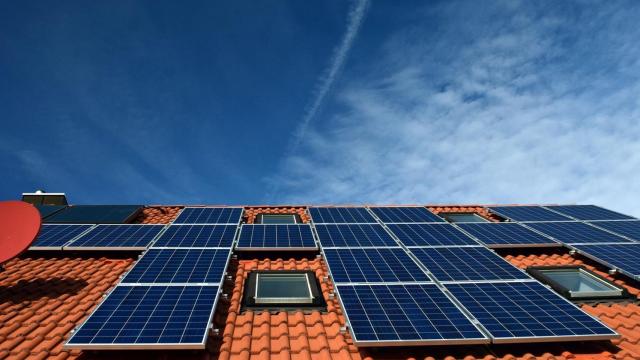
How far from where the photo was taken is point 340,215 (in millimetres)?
12125

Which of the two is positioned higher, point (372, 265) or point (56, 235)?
point (56, 235)

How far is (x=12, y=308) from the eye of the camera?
6699mm

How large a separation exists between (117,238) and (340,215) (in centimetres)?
707

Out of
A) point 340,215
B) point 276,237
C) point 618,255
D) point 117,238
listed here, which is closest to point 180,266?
point 276,237

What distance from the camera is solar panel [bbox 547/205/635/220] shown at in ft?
41.0

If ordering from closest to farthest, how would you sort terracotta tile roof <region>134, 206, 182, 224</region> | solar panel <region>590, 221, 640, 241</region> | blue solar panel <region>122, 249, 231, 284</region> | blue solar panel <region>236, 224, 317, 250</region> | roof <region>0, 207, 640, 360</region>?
roof <region>0, 207, 640, 360</region> → blue solar panel <region>122, 249, 231, 284</region> → blue solar panel <region>236, 224, 317, 250</region> → solar panel <region>590, 221, 640, 241</region> → terracotta tile roof <region>134, 206, 182, 224</region>

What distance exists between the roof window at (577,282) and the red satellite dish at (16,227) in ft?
39.9

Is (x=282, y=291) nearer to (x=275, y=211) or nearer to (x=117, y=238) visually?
(x=117, y=238)

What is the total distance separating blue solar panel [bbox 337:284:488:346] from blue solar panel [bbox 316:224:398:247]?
7.58 ft

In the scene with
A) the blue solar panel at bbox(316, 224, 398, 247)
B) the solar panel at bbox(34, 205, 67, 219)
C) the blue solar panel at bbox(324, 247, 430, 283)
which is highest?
the solar panel at bbox(34, 205, 67, 219)

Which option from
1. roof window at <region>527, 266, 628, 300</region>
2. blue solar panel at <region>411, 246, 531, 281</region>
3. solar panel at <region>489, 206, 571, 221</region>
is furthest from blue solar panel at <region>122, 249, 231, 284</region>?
solar panel at <region>489, 206, 571, 221</region>

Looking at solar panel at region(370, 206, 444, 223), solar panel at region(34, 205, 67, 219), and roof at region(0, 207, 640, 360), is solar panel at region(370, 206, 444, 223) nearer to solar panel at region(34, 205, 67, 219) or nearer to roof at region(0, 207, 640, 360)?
roof at region(0, 207, 640, 360)

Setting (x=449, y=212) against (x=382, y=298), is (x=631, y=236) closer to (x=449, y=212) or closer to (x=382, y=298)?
(x=449, y=212)

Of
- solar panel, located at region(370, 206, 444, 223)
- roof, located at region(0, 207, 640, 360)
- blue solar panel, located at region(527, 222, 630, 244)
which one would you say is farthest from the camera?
solar panel, located at region(370, 206, 444, 223)
